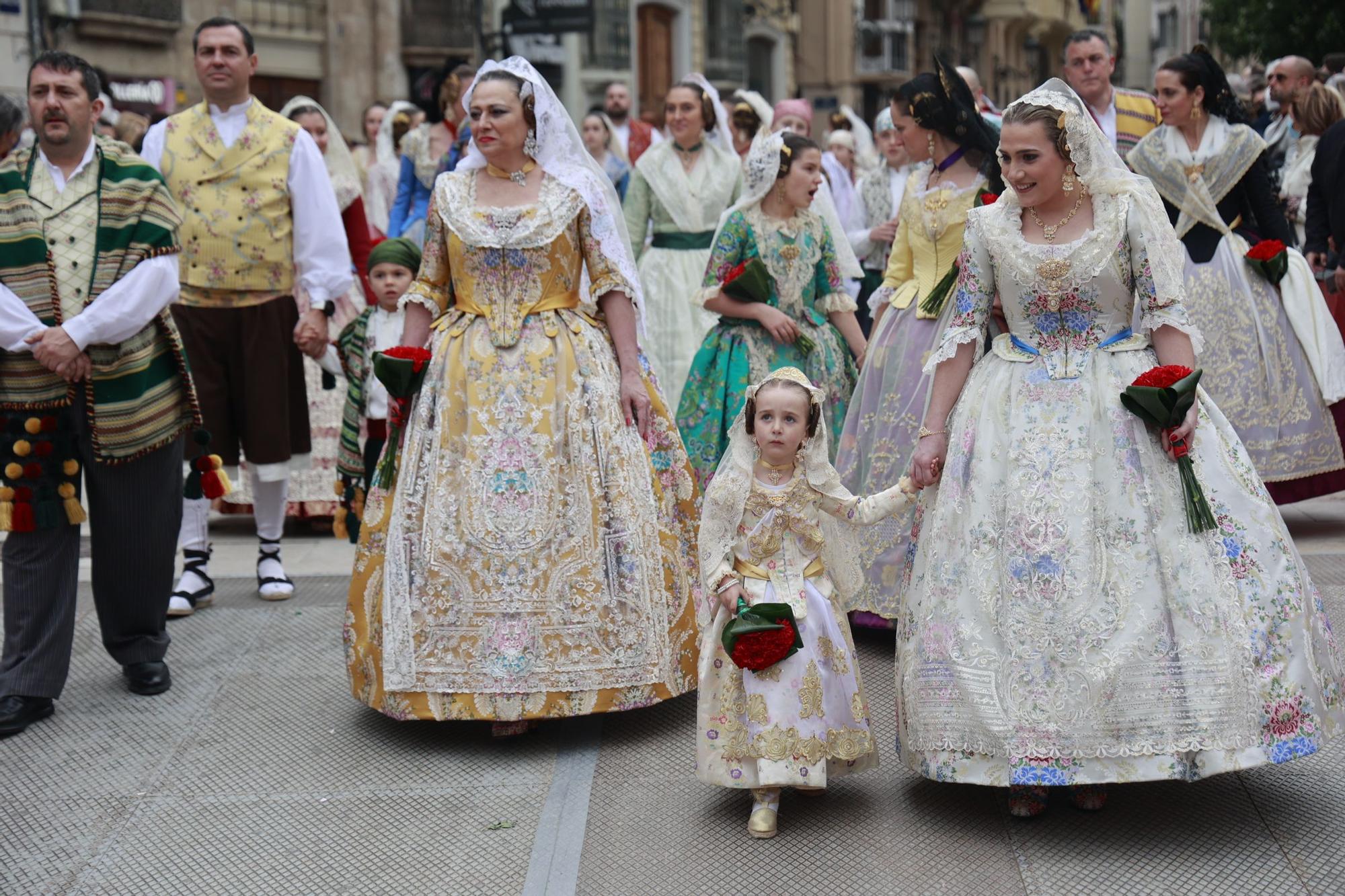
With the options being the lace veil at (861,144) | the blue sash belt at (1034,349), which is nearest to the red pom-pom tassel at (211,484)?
the blue sash belt at (1034,349)

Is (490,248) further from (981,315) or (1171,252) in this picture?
(1171,252)

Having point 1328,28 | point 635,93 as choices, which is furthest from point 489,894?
point 635,93

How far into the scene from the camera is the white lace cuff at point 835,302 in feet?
Answer: 21.0

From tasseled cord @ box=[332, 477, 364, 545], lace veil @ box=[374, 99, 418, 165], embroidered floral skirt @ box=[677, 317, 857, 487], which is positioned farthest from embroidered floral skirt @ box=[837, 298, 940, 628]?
lace veil @ box=[374, 99, 418, 165]

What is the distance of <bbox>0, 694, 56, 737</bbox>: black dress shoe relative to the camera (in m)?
5.05

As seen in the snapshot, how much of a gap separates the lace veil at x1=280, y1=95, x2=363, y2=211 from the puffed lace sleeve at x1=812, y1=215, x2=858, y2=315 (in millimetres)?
2136

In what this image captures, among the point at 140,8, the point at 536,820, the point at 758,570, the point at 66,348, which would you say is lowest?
the point at 536,820

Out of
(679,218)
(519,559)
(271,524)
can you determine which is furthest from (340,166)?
(519,559)

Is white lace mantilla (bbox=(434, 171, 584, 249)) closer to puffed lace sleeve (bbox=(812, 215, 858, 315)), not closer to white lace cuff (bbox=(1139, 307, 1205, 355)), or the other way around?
puffed lace sleeve (bbox=(812, 215, 858, 315))

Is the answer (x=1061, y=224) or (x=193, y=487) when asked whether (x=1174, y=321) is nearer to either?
(x=1061, y=224)

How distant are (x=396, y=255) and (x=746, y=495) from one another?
2729 mm

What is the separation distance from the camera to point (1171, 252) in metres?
4.17

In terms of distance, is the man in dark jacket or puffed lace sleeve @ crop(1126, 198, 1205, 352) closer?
puffed lace sleeve @ crop(1126, 198, 1205, 352)

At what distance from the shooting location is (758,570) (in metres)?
4.21
